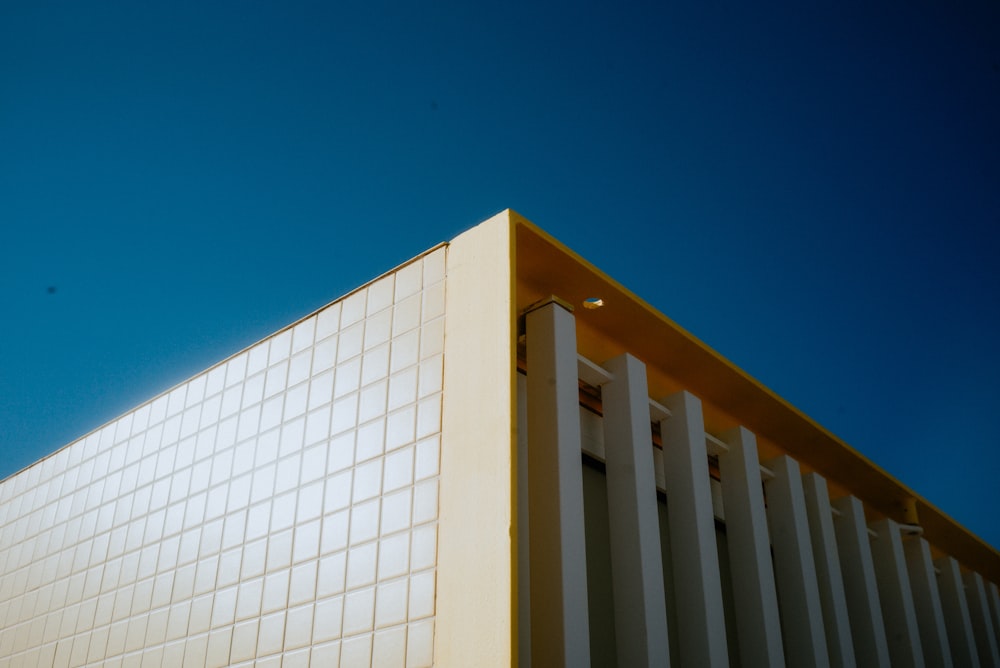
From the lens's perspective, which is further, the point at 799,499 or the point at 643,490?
the point at 799,499

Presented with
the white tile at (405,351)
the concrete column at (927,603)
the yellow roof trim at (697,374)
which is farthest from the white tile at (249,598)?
the concrete column at (927,603)

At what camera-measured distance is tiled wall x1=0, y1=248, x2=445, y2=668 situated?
1.74 metres

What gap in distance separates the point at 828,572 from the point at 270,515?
159 cm

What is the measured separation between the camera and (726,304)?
4227 mm

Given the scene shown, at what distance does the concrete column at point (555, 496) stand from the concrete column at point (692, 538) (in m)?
0.45

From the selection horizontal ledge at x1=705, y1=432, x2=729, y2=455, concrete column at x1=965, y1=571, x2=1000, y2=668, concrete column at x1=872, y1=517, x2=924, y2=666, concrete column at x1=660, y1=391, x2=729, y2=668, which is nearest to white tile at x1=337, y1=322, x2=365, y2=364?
concrete column at x1=660, y1=391, x2=729, y2=668

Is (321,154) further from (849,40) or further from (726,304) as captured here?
(849,40)

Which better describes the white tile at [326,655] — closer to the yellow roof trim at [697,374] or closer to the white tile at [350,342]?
the white tile at [350,342]

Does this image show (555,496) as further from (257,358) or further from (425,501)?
(257,358)

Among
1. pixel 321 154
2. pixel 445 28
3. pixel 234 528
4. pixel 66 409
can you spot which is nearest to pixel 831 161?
pixel 445 28

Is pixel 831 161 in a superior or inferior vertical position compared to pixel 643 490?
superior

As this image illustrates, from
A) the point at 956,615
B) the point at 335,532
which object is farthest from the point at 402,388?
the point at 956,615

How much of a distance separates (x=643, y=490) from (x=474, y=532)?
1.83 ft

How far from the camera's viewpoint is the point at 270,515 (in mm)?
2043
